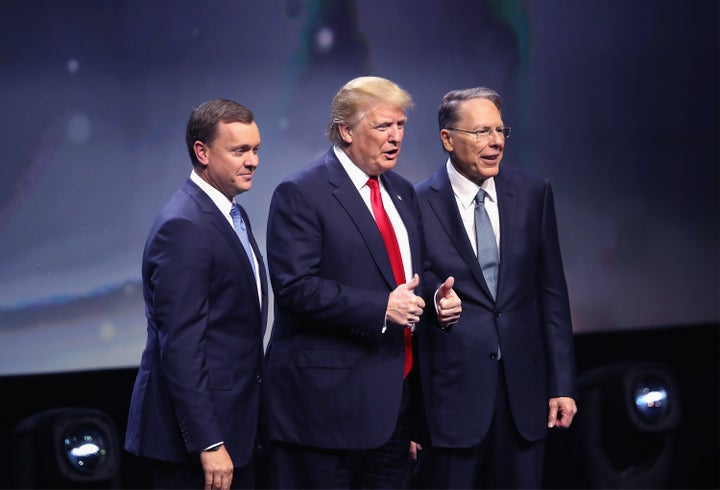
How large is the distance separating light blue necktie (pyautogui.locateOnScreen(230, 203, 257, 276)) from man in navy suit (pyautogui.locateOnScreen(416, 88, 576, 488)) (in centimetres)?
53

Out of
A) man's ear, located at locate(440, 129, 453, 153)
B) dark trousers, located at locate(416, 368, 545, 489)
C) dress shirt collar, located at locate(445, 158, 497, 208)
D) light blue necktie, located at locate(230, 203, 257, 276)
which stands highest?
man's ear, located at locate(440, 129, 453, 153)

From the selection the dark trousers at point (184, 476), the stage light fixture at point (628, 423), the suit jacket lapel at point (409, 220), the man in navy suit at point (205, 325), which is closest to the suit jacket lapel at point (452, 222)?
the suit jacket lapel at point (409, 220)

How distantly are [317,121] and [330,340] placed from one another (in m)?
1.69

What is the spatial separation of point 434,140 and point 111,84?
1354 millimetres

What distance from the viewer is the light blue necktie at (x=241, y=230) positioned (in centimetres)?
275

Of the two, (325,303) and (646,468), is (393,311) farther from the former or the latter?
(646,468)

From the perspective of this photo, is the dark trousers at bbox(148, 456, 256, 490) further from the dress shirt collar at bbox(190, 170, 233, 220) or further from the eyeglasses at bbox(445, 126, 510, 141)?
the eyeglasses at bbox(445, 126, 510, 141)

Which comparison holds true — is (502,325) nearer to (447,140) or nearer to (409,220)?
(409,220)

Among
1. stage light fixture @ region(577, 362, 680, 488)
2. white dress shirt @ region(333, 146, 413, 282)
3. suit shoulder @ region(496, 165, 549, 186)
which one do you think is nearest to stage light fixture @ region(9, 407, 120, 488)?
white dress shirt @ region(333, 146, 413, 282)

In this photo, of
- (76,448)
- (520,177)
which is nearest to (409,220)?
(520,177)

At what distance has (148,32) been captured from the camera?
4078 mm

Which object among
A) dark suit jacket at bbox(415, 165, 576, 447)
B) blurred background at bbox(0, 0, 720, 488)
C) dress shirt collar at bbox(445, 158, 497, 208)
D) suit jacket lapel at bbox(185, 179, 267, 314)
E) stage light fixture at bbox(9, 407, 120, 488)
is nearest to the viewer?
suit jacket lapel at bbox(185, 179, 267, 314)

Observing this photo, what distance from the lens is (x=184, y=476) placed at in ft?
8.73

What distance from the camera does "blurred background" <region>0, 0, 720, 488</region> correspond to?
395 centimetres
